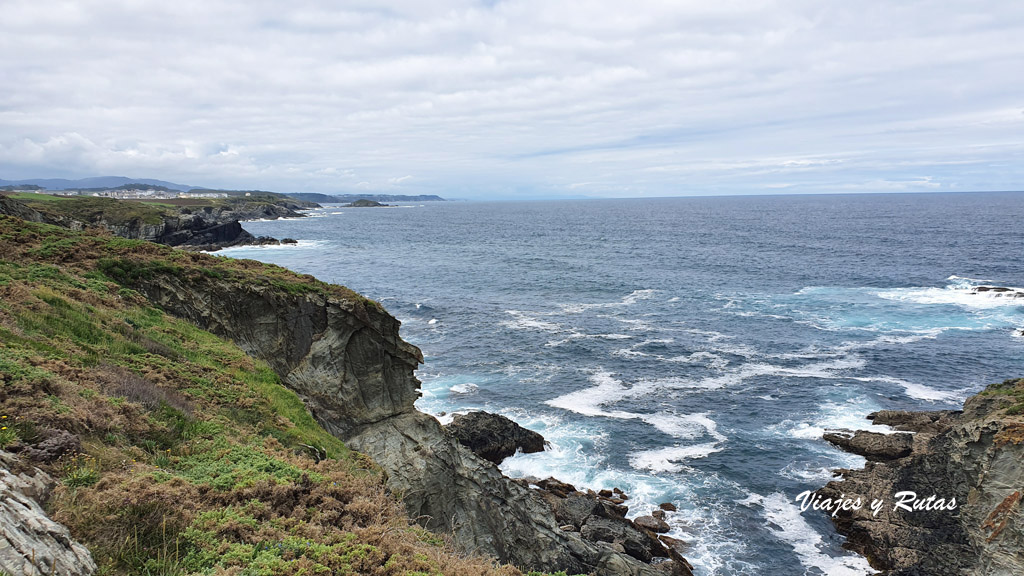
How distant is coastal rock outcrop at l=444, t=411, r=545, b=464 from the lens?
33.5 m

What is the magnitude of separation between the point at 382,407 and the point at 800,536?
22.3 metres

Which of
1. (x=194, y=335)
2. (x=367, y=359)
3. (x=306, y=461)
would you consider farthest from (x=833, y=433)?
(x=194, y=335)

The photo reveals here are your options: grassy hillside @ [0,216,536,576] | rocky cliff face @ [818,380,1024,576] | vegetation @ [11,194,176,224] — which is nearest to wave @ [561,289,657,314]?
rocky cliff face @ [818,380,1024,576]

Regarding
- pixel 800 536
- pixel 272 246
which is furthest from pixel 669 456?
pixel 272 246

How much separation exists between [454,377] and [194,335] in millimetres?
26151

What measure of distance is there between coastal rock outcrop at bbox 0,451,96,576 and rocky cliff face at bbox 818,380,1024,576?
2880 cm

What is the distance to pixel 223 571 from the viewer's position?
7.84m

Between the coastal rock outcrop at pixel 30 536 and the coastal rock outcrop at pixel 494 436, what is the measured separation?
2597 cm

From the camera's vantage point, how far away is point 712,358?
48594mm

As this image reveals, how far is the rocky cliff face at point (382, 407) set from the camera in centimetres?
2075

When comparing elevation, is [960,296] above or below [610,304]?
above

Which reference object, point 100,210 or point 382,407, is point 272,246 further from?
point 382,407

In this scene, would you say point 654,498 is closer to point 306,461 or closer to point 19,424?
point 306,461

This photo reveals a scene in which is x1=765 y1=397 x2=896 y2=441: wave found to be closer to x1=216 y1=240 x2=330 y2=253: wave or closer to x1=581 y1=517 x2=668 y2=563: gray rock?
x1=581 y1=517 x2=668 y2=563: gray rock
